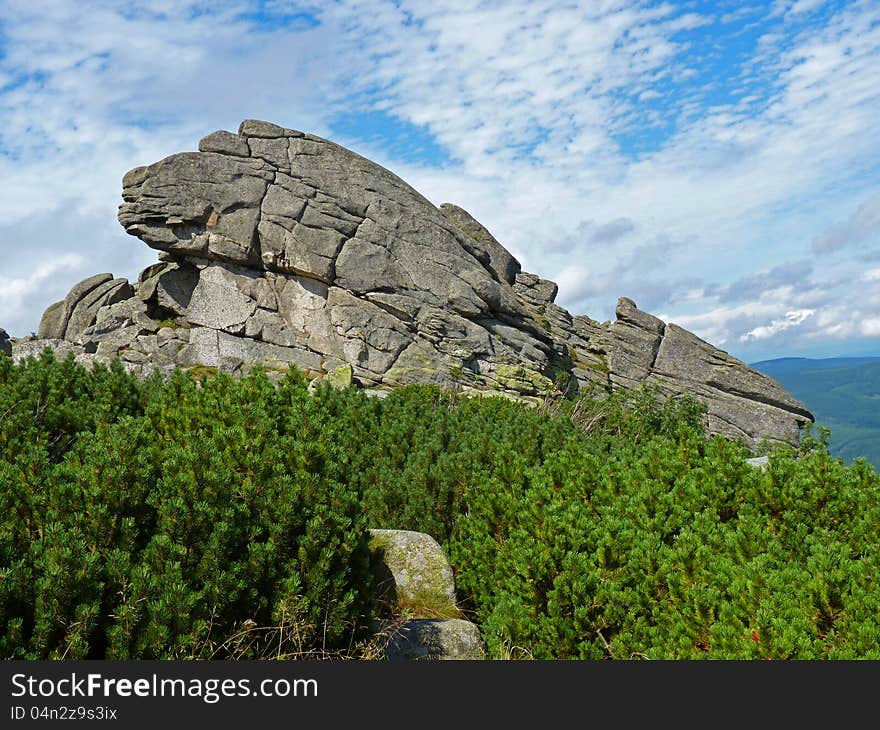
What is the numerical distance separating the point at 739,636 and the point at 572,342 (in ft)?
144

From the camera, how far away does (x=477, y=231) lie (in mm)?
50719

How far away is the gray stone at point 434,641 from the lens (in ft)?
21.7

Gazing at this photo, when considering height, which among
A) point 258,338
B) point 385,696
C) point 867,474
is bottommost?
point 385,696

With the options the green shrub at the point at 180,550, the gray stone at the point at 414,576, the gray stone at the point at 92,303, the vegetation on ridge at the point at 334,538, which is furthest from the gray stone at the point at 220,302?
the green shrub at the point at 180,550

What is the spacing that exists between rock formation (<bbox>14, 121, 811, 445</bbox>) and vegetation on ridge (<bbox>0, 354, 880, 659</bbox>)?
93.5 ft

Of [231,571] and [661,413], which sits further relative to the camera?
[661,413]

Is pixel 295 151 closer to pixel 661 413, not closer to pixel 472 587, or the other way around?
pixel 661 413

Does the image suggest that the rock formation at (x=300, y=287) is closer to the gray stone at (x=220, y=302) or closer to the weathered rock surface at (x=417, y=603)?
the gray stone at (x=220, y=302)

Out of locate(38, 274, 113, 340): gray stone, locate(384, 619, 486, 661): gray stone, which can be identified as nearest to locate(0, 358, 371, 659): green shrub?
locate(384, 619, 486, 661): gray stone

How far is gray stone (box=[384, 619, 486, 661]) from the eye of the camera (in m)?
6.61

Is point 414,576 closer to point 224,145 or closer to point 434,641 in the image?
point 434,641

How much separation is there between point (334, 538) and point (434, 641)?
69.4 inches

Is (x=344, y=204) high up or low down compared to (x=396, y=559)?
up

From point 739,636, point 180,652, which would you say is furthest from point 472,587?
point 180,652
